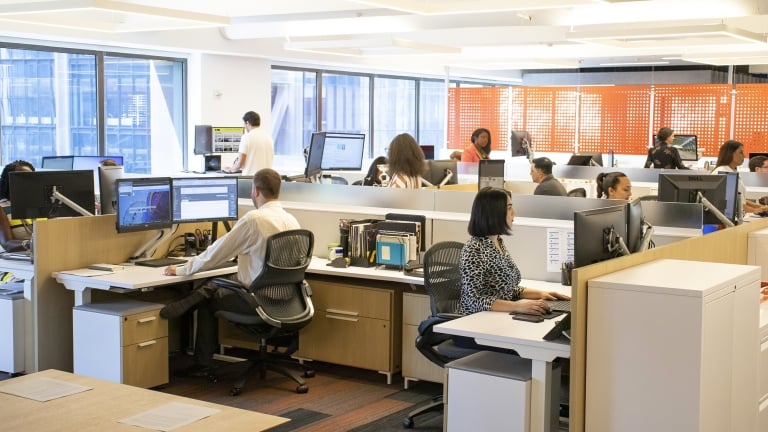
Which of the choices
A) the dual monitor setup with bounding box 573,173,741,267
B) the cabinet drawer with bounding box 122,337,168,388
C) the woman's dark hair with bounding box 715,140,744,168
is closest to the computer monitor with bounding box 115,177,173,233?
the cabinet drawer with bounding box 122,337,168,388

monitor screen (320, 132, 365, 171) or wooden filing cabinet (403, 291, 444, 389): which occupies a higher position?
monitor screen (320, 132, 365, 171)

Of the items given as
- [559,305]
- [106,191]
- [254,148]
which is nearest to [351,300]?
[559,305]

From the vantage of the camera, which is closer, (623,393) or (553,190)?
(623,393)

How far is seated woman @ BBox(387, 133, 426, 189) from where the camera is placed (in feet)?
25.2

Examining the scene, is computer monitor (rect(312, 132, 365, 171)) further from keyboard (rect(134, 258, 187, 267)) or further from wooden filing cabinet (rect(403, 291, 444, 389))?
wooden filing cabinet (rect(403, 291, 444, 389))

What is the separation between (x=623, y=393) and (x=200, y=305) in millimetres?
3103

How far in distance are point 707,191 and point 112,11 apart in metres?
5.73

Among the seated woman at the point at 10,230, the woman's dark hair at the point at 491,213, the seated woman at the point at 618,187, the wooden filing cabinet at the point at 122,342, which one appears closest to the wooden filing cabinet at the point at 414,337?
the woman's dark hair at the point at 491,213

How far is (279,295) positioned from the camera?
587cm

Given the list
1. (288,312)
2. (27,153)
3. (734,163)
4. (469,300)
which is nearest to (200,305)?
(288,312)

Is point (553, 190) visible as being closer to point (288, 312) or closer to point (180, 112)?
point (288, 312)

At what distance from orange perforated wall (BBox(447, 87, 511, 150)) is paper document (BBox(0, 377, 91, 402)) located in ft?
43.2

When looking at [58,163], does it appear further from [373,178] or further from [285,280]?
[285,280]

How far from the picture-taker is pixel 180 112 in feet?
45.1
